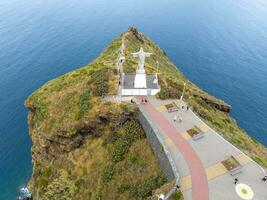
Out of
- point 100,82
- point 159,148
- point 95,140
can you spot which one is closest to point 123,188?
point 159,148

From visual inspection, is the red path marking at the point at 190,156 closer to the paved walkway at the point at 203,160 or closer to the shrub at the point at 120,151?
the paved walkway at the point at 203,160

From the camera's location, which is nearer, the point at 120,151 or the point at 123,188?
the point at 123,188

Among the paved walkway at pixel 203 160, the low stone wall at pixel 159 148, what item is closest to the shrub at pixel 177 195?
the paved walkway at pixel 203 160

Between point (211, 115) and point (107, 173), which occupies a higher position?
point (211, 115)

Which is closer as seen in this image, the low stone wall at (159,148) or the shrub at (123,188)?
the low stone wall at (159,148)

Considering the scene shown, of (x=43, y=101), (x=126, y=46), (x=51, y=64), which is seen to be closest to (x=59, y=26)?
(x=51, y=64)

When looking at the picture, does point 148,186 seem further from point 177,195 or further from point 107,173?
point 107,173
